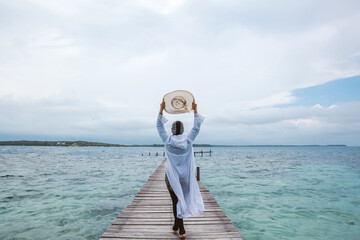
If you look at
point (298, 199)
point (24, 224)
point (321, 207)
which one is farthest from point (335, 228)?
point (24, 224)

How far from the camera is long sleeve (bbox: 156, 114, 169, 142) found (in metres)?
4.01

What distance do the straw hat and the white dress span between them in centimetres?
30

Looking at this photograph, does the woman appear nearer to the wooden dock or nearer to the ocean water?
the wooden dock

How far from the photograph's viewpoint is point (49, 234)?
7.52m

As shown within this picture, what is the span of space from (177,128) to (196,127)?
0.35 metres

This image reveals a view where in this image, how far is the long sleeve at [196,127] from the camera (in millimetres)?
3957

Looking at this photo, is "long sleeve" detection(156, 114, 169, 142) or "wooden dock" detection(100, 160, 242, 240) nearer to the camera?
"long sleeve" detection(156, 114, 169, 142)

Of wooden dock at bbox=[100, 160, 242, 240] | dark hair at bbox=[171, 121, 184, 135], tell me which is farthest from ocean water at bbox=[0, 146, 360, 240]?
dark hair at bbox=[171, 121, 184, 135]

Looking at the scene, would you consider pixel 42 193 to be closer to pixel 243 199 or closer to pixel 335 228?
pixel 243 199

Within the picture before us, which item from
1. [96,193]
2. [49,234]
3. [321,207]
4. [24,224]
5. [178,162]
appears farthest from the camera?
[96,193]

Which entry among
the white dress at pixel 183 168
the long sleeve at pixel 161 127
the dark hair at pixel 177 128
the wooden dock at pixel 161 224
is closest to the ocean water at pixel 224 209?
the wooden dock at pixel 161 224

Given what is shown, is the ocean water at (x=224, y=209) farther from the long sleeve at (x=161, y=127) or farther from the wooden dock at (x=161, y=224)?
the long sleeve at (x=161, y=127)

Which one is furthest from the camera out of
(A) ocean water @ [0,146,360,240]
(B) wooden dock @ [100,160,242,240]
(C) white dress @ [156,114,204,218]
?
(A) ocean water @ [0,146,360,240]

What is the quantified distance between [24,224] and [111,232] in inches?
238
